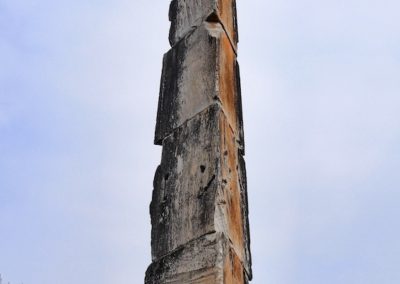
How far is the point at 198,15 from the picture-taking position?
4391mm

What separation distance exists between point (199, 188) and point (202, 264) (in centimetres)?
52

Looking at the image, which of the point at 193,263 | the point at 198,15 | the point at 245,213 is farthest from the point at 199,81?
the point at 193,263

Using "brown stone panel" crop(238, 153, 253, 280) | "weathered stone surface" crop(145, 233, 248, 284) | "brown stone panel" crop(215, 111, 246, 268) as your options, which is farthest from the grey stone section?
"brown stone panel" crop(238, 153, 253, 280)

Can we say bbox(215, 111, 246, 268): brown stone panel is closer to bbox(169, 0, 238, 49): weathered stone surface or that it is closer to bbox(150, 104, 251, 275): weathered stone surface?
bbox(150, 104, 251, 275): weathered stone surface

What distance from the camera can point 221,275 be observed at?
127 inches

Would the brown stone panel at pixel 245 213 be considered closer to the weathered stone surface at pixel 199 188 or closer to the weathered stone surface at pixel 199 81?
the weathered stone surface at pixel 199 188

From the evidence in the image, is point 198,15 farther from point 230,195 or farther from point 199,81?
point 230,195

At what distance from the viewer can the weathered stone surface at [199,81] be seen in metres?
3.99

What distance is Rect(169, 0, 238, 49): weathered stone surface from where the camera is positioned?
4328 mm

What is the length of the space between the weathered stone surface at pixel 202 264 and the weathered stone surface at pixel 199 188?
6cm

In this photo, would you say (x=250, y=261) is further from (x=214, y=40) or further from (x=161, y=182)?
(x=214, y=40)

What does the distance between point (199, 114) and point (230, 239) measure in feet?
3.05

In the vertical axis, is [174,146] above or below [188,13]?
below

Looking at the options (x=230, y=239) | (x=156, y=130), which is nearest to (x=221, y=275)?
(x=230, y=239)
